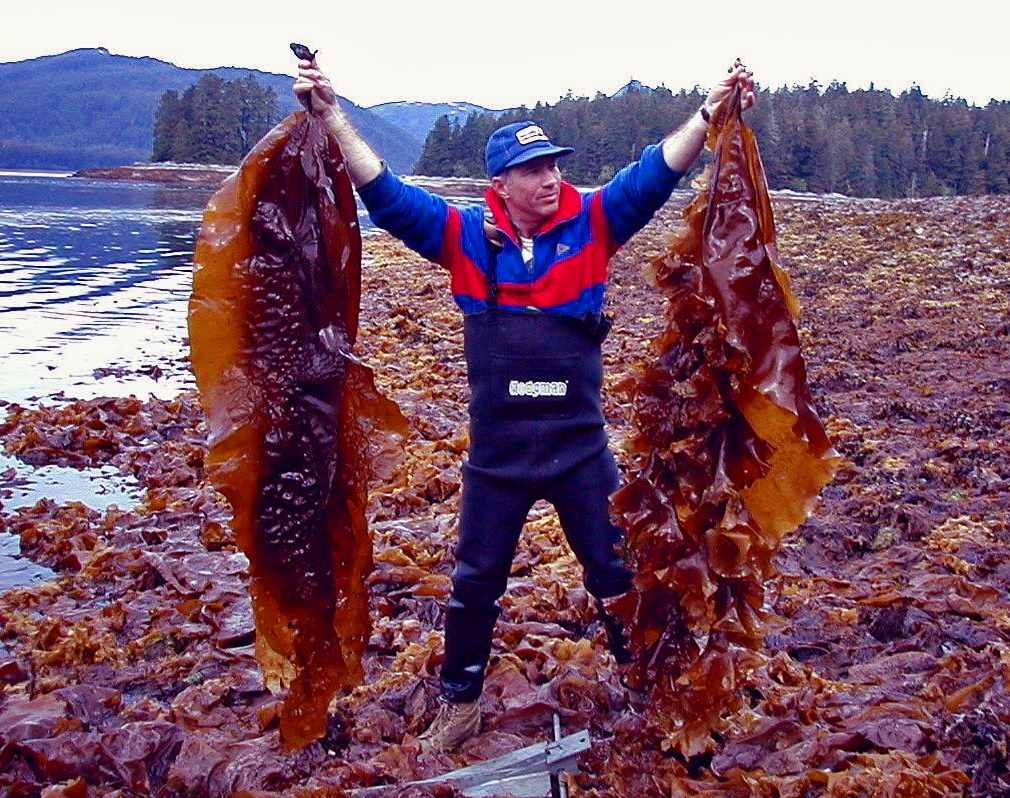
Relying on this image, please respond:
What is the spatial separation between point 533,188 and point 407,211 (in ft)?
1.56

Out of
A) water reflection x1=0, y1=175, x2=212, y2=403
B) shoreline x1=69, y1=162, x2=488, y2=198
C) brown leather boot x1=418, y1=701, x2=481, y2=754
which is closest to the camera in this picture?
brown leather boot x1=418, y1=701, x2=481, y2=754

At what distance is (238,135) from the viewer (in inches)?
3755

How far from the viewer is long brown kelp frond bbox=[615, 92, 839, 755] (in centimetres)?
319

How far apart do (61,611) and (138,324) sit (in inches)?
484

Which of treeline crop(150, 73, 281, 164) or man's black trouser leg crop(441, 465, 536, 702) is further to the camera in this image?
treeline crop(150, 73, 281, 164)

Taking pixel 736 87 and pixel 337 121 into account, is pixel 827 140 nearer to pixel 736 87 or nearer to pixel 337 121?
pixel 736 87

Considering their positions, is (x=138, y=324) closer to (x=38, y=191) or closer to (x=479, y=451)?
(x=479, y=451)

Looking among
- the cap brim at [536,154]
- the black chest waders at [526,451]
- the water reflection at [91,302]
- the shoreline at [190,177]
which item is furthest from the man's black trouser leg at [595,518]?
the shoreline at [190,177]

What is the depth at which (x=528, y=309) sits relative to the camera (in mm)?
3494

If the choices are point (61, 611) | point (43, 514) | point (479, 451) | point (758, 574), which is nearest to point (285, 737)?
point (479, 451)

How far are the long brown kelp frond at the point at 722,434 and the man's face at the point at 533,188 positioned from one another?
0.49 m

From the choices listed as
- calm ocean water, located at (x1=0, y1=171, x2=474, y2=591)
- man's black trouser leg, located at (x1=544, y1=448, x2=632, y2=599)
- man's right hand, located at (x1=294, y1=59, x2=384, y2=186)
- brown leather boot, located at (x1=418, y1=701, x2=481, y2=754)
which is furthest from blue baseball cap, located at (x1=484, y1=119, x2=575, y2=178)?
calm ocean water, located at (x1=0, y1=171, x2=474, y2=591)

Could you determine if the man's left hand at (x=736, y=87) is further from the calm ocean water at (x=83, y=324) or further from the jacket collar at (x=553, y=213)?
the calm ocean water at (x=83, y=324)

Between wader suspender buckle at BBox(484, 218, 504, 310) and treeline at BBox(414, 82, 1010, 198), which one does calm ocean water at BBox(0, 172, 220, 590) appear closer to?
wader suspender buckle at BBox(484, 218, 504, 310)
